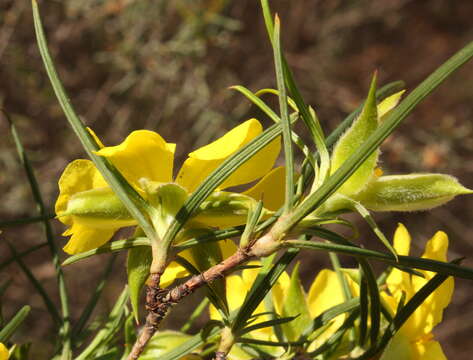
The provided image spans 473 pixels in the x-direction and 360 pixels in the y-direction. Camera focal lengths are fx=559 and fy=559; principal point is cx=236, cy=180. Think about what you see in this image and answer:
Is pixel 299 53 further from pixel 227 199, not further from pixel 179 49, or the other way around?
pixel 227 199

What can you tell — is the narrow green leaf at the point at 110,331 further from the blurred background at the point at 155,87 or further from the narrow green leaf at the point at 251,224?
the blurred background at the point at 155,87

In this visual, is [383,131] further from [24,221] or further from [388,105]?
[24,221]

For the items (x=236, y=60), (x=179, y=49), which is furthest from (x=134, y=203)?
(x=236, y=60)

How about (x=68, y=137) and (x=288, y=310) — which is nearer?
(x=288, y=310)

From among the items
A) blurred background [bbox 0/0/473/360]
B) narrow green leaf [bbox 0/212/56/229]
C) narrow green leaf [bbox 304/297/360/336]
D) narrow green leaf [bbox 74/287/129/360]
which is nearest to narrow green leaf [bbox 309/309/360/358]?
narrow green leaf [bbox 304/297/360/336]

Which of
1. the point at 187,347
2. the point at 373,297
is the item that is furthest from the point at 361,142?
the point at 187,347

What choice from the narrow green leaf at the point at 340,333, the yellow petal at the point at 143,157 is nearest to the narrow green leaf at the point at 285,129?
the yellow petal at the point at 143,157
